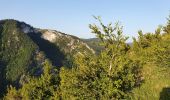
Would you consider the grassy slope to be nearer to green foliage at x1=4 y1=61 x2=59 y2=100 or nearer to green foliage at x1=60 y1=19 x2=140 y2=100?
green foliage at x1=60 y1=19 x2=140 y2=100

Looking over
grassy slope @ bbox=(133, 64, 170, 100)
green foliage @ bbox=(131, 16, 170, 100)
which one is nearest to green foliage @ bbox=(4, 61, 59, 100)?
green foliage @ bbox=(131, 16, 170, 100)

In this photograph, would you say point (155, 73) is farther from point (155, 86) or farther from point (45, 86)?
point (45, 86)

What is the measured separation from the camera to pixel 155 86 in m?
35.0

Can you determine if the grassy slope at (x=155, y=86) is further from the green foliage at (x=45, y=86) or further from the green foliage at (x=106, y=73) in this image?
the green foliage at (x=45, y=86)

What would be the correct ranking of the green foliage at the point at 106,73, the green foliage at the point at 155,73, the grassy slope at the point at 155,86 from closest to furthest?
the green foliage at the point at 106,73, the grassy slope at the point at 155,86, the green foliage at the point at 155,73

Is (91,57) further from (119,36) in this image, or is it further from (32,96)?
(32,96)

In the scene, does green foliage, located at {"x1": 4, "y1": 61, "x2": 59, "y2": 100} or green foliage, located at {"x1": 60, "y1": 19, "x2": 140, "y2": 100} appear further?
green foliage, located at {"x1": 4, "y1": 61, "x2": 59, "y2": 100}

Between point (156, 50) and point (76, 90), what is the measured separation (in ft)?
37.9

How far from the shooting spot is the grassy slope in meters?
31.3

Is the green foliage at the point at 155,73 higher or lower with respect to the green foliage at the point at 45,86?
higher

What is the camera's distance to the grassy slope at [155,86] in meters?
31.3

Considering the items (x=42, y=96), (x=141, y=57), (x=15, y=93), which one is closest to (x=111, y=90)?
(x=141, y=57)

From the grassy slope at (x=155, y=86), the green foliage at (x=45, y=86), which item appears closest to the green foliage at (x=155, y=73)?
the grassy slope at (x=155, y=86)

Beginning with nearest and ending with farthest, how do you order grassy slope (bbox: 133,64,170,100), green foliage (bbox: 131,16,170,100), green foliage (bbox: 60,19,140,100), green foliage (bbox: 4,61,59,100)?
1. green foliage (bbox: 60,19,140,100)
2. grassy slope (bbox: 133,64,170,100)
3. green foliage (bbox: 131,16,170,100)
4. green foliage (bbox: 4,61,59,100)
